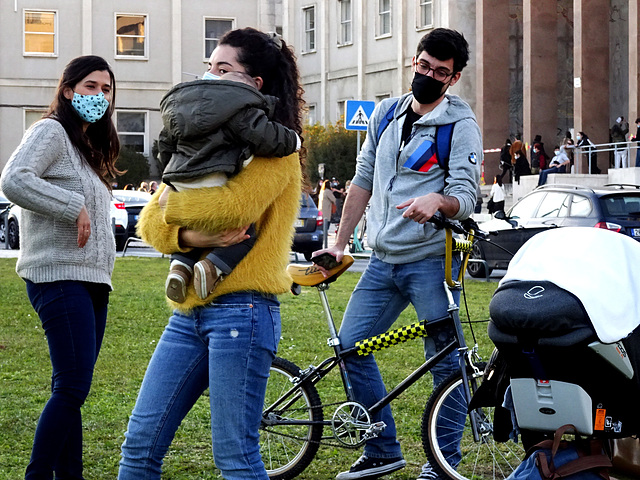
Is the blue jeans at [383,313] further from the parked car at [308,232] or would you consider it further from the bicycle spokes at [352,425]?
the parked car at [308,232]

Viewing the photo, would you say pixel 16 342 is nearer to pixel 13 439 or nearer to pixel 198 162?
pixel 13 439

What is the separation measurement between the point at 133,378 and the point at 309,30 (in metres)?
40.4

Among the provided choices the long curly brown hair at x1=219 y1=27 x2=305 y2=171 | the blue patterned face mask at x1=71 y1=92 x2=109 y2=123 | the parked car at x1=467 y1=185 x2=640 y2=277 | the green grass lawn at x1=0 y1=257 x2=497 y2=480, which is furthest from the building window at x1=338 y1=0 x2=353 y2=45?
the long curly brown hair at x1=219 y1=27 x2=305 y2=171

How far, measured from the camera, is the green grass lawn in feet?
20.0

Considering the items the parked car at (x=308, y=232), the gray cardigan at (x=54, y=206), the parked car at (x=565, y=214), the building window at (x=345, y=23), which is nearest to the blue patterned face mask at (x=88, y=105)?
the gray cardigan at (x=54, y=206)

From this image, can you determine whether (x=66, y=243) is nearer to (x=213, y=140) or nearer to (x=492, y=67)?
(x=213, y=140)

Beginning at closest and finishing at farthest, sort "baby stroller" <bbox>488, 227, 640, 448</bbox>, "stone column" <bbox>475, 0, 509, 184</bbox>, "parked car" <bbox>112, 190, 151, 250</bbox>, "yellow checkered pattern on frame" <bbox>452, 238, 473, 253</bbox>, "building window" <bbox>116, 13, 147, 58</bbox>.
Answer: "baby stroller" <bbox>488, 227, 640, 448</bbox> < "yellow checkered pattern on frame" <bbox>452, 238, 473, 253</bbox> < "parked car" <bbox>112, 190, 151, 250</bbox> < "stone column" <bbox>475, 0, 509, 184</bbox> < "building window" <bbox>116, 13, 147, 58</bbox>

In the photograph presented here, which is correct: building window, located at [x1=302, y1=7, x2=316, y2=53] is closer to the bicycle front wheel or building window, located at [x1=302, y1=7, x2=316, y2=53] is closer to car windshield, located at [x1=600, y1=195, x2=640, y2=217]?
car windshield, located at [x1=600, y1=195, x2=640, y2=217]

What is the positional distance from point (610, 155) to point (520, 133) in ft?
22.0

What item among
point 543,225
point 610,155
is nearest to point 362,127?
point 543,225

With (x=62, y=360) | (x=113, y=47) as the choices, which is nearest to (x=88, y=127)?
(x=62, y=360)

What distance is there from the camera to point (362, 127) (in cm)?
1789

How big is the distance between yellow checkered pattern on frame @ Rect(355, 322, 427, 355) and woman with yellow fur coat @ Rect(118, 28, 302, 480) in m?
1.65

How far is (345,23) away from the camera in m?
45.6
